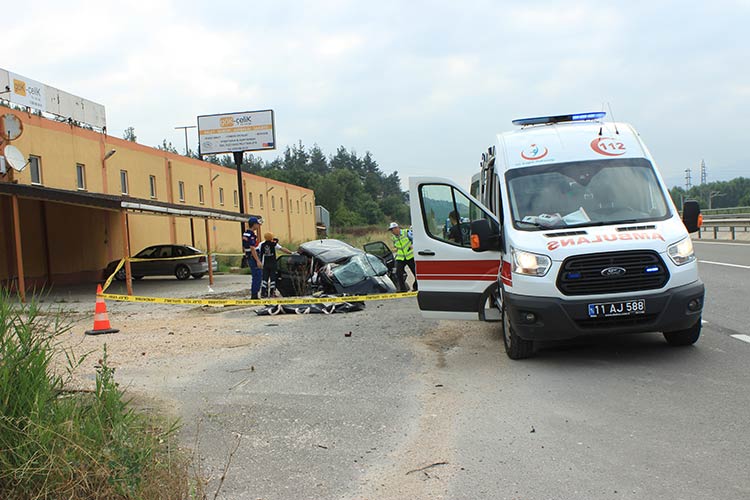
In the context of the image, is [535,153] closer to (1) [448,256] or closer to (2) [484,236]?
(2) [484,236]

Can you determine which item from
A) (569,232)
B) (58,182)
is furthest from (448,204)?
(58,182)

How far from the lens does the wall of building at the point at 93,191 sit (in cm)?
2191

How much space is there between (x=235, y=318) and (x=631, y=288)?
766cm

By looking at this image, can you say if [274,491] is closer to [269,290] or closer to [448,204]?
[448,204]

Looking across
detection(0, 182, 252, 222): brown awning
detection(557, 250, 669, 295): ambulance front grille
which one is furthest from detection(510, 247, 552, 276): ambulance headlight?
detection(0, 182, 252, 222): brown awning

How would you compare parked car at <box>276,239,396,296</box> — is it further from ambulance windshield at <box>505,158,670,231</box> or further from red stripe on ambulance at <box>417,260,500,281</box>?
ambulance windshield at <box>505,158,670,231</box>

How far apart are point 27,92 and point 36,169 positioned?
2.87 m

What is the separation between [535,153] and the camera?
25.7ft

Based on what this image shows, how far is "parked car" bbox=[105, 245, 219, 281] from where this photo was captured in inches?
983

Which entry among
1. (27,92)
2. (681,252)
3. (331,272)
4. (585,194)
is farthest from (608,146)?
(27,92)

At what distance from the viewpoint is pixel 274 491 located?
397 cm

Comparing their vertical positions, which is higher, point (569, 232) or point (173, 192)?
point (173, 192)

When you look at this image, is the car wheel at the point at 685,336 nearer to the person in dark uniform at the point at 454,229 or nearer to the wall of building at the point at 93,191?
the person in dark uniform at the point at 454,229

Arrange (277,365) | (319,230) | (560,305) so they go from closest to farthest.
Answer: (560,305)
(277,365)
(319,230)
